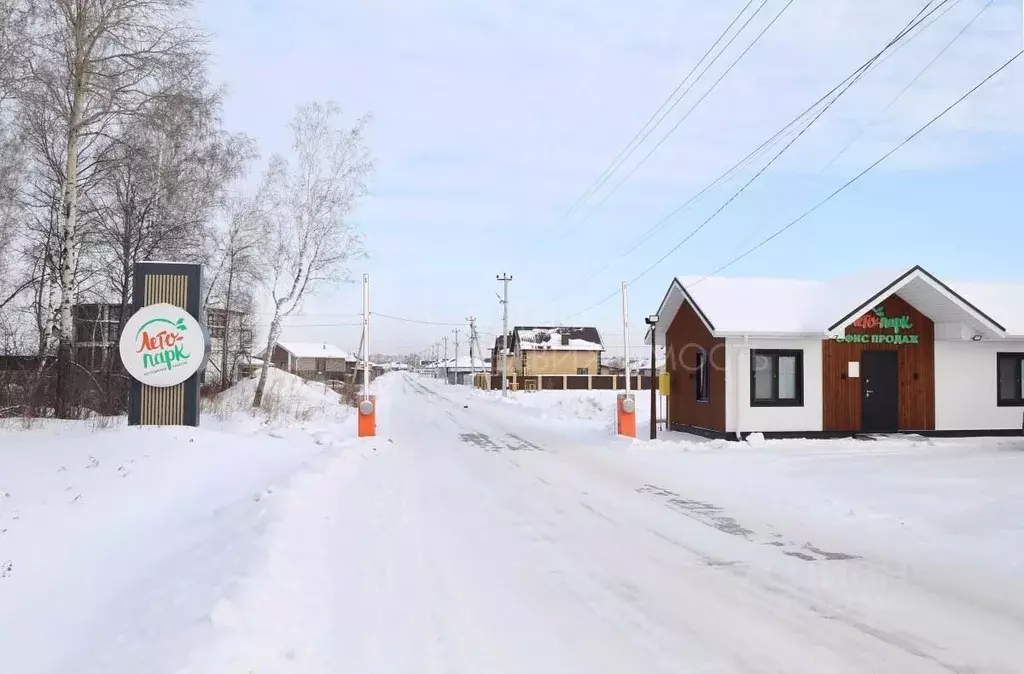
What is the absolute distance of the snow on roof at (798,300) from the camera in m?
16.9

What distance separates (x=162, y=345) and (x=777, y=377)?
14.5 meters

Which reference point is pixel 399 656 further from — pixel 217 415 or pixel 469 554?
pixel 217 415

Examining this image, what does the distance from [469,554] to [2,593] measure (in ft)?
12.6

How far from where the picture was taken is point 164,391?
1402cm

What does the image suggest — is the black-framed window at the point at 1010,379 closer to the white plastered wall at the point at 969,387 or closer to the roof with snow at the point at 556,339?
the white plastered wall at the point at 969,387

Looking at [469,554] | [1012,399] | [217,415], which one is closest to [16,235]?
[217,415]

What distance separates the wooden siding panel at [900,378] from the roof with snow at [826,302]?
1.32 feet

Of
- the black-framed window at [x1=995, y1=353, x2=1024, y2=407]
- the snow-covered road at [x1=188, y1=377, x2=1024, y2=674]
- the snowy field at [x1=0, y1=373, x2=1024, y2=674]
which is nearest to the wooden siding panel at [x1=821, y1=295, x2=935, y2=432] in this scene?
the black-framed window at [x1=995, y1=353, x2=1024, y2=407]

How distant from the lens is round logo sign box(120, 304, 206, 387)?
1390 cm

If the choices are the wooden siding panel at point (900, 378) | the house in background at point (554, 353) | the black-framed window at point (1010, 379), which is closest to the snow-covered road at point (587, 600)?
the wooden siding panel at point (900, 378)

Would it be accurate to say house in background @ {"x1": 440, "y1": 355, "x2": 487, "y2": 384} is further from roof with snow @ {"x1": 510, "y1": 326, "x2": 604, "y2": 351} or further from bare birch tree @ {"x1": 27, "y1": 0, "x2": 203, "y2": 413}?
bare birch tree @ {"x1": 27, "y1": 0, "x2": 203, "y2": 413}

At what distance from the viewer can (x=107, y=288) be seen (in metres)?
20.0

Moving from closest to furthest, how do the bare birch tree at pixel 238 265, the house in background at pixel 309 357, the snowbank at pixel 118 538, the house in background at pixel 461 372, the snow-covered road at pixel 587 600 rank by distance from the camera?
the snow-covered road at pixel 587 600
the snowbank at pixel 118 538
the bare birch tree at pixel 238 265
the house in background at pixel 461 372
the house in background at pixel 309 357

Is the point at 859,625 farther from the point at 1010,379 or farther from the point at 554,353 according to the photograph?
the point at 554,353
